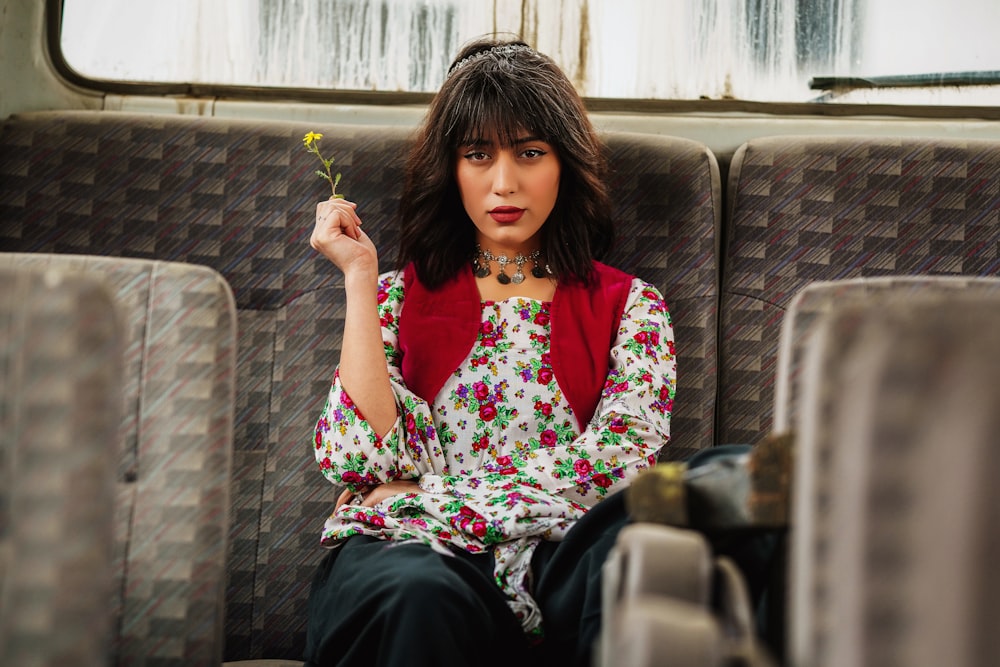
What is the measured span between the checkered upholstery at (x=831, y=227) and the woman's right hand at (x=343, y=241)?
692 millimetres

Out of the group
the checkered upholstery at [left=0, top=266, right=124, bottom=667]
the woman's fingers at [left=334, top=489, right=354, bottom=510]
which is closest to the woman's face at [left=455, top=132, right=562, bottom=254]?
the woman's fingers at [left=334, top=489, right=354, bottom=510]

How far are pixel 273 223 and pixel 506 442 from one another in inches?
24.8

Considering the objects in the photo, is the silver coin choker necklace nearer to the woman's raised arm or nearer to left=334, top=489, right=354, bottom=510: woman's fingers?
the woman's raised arm

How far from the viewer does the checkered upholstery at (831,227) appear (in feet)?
5.78

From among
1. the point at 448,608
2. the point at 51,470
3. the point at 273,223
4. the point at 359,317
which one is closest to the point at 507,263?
the point at 359,317

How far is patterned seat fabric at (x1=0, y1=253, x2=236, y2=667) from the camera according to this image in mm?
913

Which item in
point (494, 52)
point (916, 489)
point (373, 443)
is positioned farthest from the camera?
point (494, 52)

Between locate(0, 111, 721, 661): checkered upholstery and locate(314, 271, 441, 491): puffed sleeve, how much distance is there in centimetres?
19

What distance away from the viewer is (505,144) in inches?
64.9

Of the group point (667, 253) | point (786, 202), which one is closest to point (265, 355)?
point (667, 253)

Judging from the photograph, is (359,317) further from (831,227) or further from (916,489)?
(916,489)

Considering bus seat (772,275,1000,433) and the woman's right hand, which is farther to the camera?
the woman's right hand

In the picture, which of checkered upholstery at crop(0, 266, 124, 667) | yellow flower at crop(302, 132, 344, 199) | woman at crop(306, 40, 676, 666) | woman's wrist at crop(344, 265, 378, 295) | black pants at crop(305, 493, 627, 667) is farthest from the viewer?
yellow flower at crop(302, 132, 344, 199)

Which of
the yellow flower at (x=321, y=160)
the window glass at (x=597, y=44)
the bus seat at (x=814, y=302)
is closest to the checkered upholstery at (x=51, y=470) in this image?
the bus seat at (x=814, y=302)
